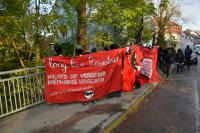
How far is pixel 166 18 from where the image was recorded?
40.7 meters

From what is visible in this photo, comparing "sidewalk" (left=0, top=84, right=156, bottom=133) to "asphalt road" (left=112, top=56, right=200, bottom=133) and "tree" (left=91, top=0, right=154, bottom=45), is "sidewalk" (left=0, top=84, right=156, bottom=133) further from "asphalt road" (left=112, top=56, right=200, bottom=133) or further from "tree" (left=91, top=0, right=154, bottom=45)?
"tree" (left=91, top=0, right=154, bottom=45)

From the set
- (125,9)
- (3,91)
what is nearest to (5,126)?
(3,91)

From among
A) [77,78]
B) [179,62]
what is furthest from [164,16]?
[77,78]

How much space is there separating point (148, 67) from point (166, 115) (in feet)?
18.2

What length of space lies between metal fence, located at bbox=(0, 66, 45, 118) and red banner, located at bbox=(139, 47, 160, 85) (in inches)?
189

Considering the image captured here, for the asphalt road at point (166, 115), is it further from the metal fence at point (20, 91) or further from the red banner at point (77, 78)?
the metal fence at point (20, 91)

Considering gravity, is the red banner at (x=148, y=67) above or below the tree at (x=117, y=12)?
below

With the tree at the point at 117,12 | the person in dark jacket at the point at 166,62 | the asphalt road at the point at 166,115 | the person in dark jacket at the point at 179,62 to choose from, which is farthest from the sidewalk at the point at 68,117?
the person in dark jacket at the point at 179,62

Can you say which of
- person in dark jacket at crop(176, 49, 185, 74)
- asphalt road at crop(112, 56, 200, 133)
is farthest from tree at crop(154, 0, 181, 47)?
asphalt road at crop(112, 56, 200, 133)

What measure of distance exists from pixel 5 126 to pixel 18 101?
1503 mm

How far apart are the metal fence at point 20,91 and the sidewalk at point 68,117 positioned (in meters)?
0.22

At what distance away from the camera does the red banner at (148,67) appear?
12284 millimetres

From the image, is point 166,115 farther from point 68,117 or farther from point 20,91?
point 20,91

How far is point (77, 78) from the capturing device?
8.62 m
